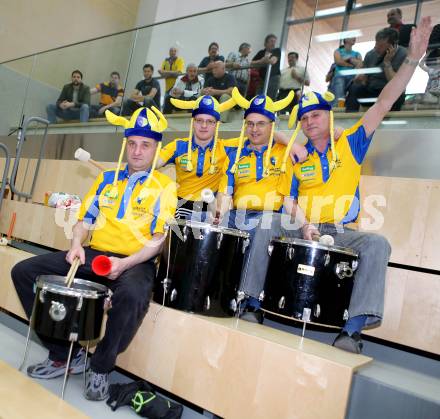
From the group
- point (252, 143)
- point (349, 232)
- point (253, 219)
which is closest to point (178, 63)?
point (252, 143)

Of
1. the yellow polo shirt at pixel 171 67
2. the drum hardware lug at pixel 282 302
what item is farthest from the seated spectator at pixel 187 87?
the drum hardware lug at pixel 282 302

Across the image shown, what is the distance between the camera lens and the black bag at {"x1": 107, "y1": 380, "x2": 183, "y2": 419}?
2.10 metres

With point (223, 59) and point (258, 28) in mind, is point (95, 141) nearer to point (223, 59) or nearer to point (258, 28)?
point (223, 59)

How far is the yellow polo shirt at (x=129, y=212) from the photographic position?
252 cm

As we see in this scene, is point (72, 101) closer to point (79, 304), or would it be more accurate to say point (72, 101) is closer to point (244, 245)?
point (244, 245)

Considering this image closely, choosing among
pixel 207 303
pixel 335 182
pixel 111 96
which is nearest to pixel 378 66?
pixel 335 182

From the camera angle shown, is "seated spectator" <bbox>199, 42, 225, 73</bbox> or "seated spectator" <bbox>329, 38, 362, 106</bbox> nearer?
"seated spectator" <bbox>329, 38, 362, 106</bbox>

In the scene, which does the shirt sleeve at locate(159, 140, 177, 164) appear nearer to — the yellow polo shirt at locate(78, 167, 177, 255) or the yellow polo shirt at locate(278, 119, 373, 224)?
the yellow polo shirt at locate(78, 167, 177, 255)

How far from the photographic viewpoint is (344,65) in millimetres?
3199

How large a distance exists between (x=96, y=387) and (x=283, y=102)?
2116mm

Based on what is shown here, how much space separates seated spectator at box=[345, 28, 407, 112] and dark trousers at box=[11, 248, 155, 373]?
177 cm

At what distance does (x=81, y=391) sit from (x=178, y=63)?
131 inches

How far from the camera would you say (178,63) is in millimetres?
4574

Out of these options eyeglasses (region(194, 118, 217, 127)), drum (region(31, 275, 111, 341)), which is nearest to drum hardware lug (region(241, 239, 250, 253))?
drum (region(31, 275, 111, 341))
